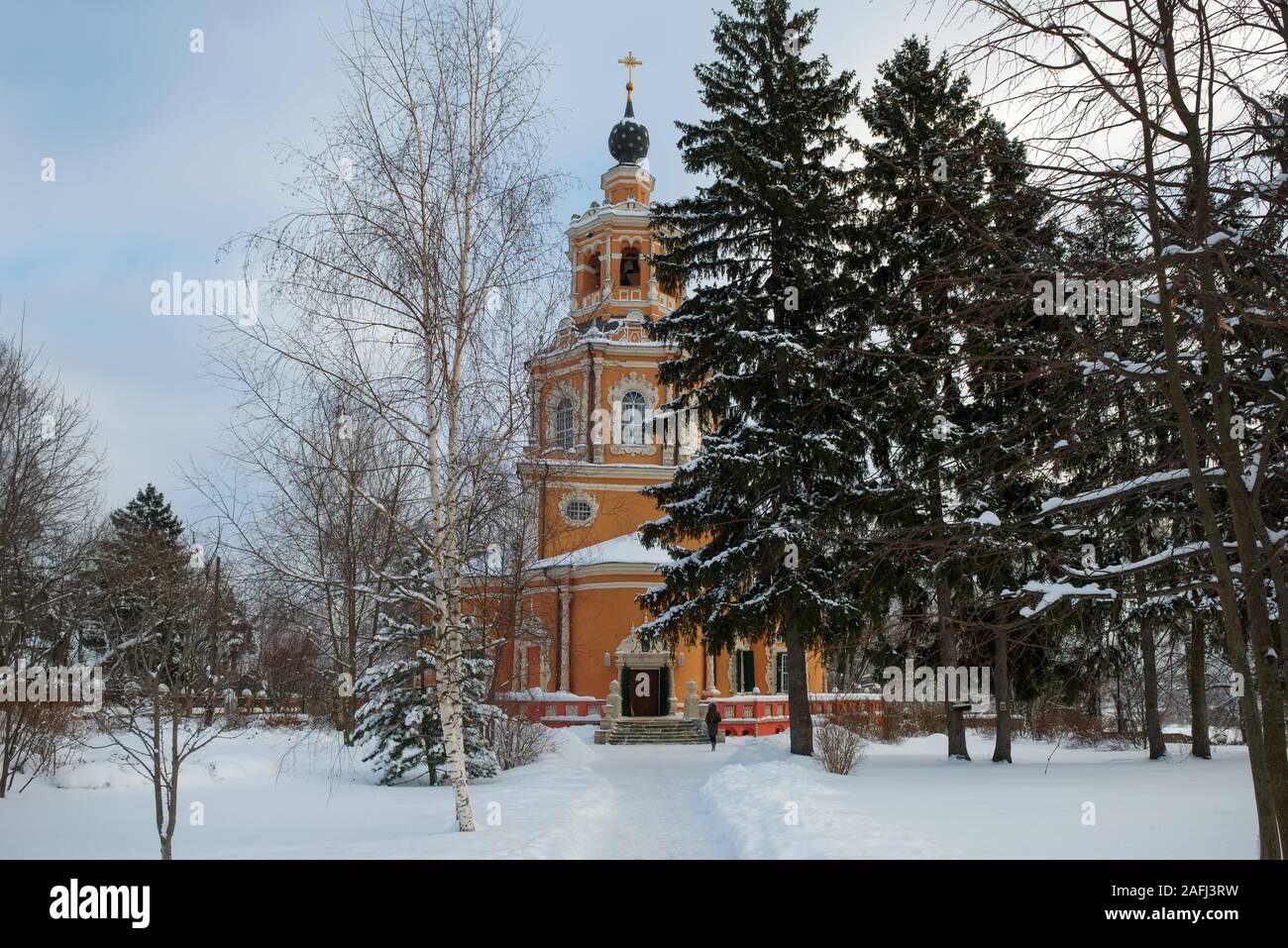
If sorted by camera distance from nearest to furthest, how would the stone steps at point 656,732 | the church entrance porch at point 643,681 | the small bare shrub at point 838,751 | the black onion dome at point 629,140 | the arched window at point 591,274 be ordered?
1. the small bare shrub at point 838,751
2. the stone steps at point 656,732
3. the church entrance porch at point 643,681
4. the arched window at point 591,274
5. the black onion dome at point 629,140

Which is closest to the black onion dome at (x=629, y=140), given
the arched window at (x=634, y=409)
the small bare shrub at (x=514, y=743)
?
the arched window at (x=634, y=409)

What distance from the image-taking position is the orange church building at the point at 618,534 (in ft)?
113

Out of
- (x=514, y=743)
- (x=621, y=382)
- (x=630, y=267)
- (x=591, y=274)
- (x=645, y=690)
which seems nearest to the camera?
(x=514, y=743)

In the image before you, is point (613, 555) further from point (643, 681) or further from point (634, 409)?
point (634, 409)

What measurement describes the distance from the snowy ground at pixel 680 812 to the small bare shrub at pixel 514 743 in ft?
2.67

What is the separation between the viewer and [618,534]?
38906mm

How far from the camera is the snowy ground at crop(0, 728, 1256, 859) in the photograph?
9.33 meters

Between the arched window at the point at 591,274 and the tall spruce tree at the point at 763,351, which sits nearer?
the tall spruce tree at the point at 763,351

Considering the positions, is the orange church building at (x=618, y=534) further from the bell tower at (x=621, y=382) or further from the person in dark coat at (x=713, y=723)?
the person in dark coat at (x=713, y=723)

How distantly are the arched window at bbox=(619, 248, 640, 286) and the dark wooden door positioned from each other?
50.5 feet

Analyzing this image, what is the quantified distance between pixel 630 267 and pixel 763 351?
20.9 m

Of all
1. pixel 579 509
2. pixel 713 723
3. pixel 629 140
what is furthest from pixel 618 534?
pixel 629 140

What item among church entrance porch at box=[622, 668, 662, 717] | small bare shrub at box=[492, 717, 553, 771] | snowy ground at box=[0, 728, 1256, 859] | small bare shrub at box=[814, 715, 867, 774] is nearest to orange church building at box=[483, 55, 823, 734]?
church entrance porch at box=[622, 668, 662, 717]
